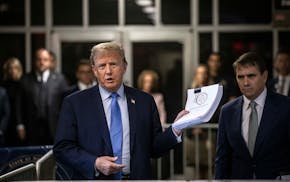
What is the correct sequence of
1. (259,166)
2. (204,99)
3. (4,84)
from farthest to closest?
1. (4,84)
2. (259,166)
3. (204,99)

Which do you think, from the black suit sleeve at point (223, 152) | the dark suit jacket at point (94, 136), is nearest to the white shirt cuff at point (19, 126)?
the black suit sleeve at point (223, 152)

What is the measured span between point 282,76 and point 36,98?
3239 millimetres

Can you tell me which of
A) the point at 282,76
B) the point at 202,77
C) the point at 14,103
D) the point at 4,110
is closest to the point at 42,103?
the point at 14,103

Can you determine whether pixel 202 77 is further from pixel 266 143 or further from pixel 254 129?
pixel 266 143

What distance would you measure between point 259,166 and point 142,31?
6.09 m

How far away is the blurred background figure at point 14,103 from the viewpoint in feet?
29.7

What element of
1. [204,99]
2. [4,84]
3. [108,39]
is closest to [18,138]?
[4,84]

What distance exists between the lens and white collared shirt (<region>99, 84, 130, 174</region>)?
445cm

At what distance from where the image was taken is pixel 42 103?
30.1 ft

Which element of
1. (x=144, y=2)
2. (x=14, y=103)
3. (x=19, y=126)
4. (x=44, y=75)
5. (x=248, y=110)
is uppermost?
(x=144, y=2)

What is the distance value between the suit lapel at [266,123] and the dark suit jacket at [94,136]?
817mm

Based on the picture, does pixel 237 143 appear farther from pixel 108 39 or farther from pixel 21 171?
pixel 108 39

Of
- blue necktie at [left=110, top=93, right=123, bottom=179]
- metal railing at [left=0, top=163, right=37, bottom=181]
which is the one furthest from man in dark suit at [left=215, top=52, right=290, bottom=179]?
metal railing at [left=0, top=163, right=37, bottom=181]

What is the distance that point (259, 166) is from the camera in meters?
4.97
